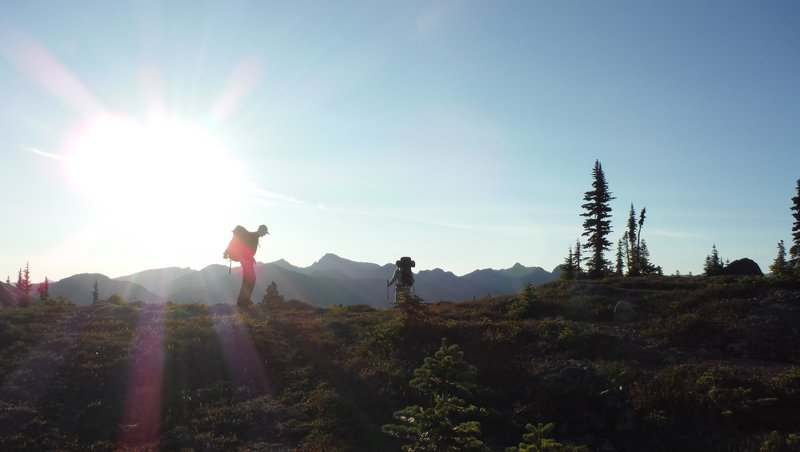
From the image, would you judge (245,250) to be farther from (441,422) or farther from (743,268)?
(743,268)

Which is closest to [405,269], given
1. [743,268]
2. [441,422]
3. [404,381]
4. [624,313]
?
[624,313]

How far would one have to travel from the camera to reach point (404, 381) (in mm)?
11781

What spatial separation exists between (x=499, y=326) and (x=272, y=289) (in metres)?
19.1

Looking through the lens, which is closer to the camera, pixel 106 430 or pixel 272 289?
pixel 106 430

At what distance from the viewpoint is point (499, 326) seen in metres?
16.6

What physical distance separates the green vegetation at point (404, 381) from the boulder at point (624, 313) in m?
0.38

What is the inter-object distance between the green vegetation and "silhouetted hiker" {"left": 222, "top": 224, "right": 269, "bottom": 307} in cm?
389

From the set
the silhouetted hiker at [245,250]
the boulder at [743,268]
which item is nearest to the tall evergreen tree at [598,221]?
the boulder at [743,268]

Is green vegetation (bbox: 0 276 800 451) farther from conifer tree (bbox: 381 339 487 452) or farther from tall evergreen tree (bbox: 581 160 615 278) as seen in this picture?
tall evergreen tree (bbox: 581 160 615 278)

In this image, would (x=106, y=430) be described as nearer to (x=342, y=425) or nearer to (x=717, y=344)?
(x=342, y=425)

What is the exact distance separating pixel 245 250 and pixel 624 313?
16611 mm

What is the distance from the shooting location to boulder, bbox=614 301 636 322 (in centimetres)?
1920

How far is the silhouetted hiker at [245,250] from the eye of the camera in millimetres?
22484

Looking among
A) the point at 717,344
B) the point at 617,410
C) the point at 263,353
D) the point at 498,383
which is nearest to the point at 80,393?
the point at 263,353
